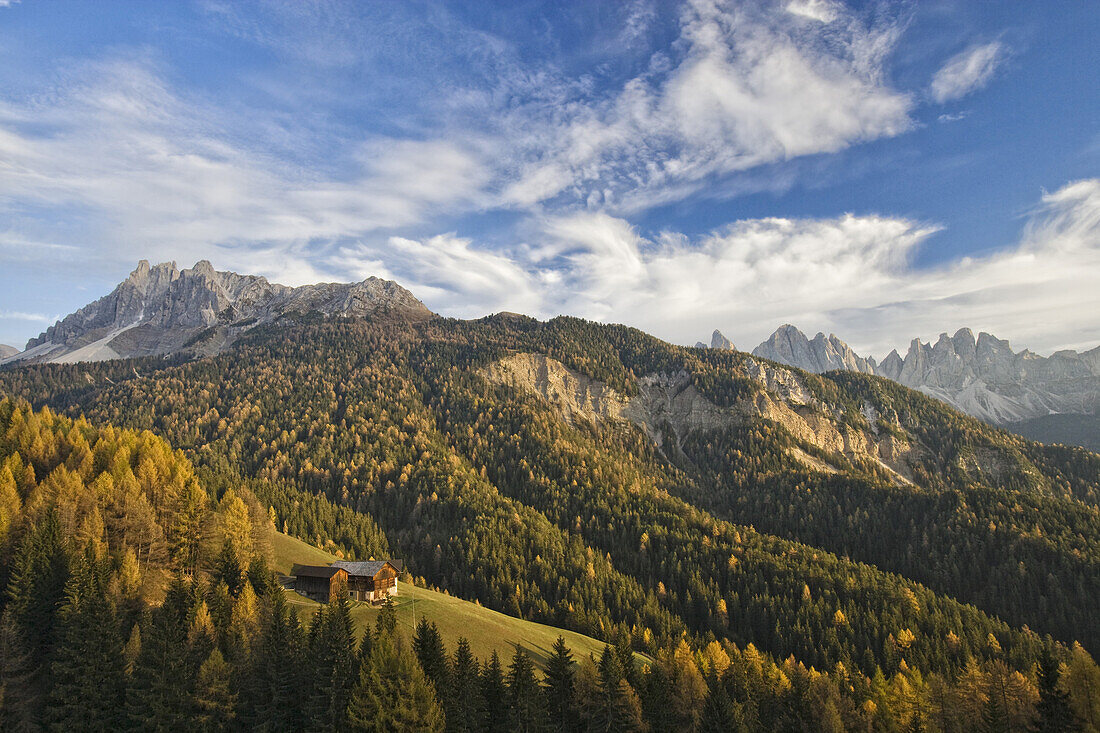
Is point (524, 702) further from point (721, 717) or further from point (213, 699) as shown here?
point (213, 699)

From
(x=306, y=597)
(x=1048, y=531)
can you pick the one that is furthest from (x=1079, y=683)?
(x=1048, y=531)

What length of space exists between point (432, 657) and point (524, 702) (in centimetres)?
1120

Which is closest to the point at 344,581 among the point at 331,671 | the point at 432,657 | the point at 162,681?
the point at 432,657

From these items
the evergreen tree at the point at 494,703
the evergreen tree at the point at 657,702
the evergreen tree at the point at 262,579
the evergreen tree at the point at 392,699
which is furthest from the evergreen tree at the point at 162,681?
the evergreen tree at the point at 657,702

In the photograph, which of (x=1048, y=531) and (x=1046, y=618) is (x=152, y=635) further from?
(x=1048, y=531)

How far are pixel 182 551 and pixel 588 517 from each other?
5111 inches

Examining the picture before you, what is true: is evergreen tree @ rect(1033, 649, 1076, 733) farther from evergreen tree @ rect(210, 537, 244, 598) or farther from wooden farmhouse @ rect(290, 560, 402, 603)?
evergreen tree @ rect(210, 537, 244, 598)

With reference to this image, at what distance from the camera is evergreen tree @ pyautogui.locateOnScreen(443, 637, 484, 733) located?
52250mm

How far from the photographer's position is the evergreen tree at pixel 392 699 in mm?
48469

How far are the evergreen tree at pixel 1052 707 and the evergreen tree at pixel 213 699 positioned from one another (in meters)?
83.2

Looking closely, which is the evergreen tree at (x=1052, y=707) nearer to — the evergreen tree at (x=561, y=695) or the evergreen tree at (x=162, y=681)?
the evergreen tree at (x=561, y=695)

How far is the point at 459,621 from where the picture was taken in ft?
273

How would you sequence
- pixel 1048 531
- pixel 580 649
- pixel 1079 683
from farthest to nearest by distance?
pixel 1048 531
pixel 580 649
pixel 1079 683

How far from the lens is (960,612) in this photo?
126312mm
